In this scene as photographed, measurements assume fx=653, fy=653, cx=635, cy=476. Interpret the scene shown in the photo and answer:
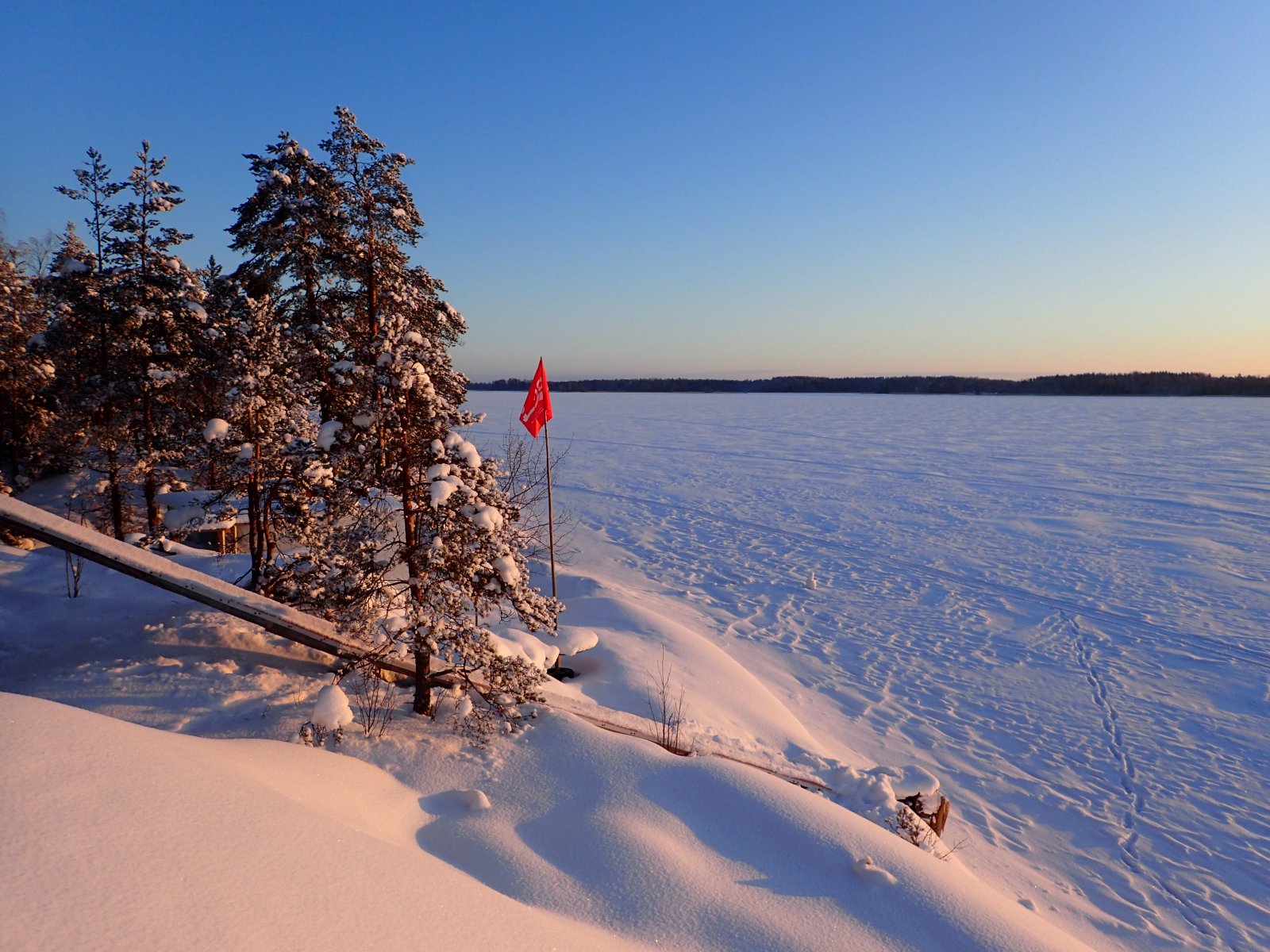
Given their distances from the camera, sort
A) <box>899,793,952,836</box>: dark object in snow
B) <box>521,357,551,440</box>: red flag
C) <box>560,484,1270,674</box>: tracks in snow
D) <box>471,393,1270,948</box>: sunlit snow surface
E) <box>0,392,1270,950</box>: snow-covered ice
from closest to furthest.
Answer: <box>0,392,1270,950</box>: snow-covered ice
<box>899,793,952,836</box>: dark object in snow
<box>471,393,1270,948</box>: sunlit snow surface
<box>560,484,1270,674</box>: tracks in snow
<box>521,357,551,440</box>: red flag

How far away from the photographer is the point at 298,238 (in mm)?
10375

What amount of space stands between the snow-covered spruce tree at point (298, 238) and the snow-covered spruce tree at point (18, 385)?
16489 mm

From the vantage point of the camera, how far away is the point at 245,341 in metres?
9.09

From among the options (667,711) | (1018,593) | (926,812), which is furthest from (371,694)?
(1018,593)

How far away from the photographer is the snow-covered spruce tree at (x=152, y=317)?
45.3 feet

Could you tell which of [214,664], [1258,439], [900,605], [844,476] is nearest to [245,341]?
[214,664]

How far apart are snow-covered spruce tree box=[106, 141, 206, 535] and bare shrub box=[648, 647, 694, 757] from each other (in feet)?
36.8

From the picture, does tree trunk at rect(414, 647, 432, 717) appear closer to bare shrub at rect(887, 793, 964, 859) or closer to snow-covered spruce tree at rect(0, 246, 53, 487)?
bare shrub at rect(887, 793, 964, 859)

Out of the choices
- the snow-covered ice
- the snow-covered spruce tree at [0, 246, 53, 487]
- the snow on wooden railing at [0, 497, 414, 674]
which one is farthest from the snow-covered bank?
the snow-covered spruce tree at [0, 246, 53, 487]

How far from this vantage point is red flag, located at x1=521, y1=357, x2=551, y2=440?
1205 cm

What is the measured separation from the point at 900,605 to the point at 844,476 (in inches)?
599

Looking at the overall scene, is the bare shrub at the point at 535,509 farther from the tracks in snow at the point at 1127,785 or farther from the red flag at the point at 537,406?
the tracks in snow at the point at 1127,785

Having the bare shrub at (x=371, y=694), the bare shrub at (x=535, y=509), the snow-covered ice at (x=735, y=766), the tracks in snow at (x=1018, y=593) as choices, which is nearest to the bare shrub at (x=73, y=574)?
the snow-covered ice at (x=735, y=766)

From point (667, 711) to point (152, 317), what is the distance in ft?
45.0
